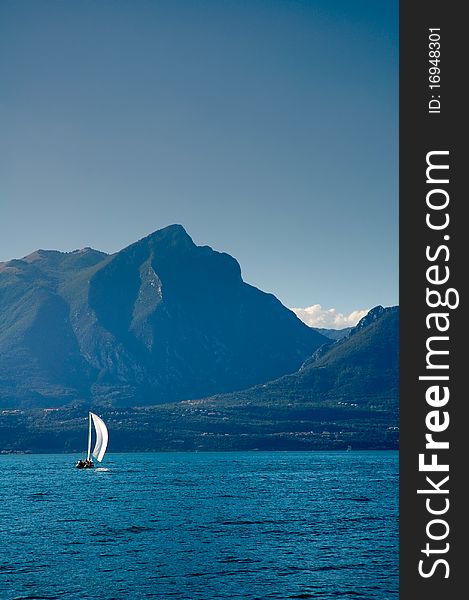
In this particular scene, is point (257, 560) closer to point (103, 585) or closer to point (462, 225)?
point (103, 585)

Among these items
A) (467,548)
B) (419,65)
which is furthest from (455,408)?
(419,65)

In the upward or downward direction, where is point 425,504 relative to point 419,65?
downward

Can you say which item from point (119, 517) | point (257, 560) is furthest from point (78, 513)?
point (257, 560)

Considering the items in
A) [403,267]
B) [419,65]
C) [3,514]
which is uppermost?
[419,65]

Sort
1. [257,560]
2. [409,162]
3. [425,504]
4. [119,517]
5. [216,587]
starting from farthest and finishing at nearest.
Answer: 1. [119,517]
2. [257,560]
3. [216,587]
4. [409,162]
5. [425,504]

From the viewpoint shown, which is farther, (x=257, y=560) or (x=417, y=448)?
(x=257, y=560)

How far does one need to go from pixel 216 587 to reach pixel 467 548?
149 ft

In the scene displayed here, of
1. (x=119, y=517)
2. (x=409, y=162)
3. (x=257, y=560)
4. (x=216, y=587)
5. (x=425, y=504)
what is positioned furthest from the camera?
(x=119, y=517)

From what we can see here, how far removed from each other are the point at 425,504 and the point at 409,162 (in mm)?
13040

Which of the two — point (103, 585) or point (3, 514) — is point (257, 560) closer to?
point (103, 585)

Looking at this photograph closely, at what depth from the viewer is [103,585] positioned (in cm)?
7112

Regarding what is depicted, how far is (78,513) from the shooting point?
448 feet

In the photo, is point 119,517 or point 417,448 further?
point 119,517

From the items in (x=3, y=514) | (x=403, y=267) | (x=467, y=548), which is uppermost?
(x=403, y=267)
